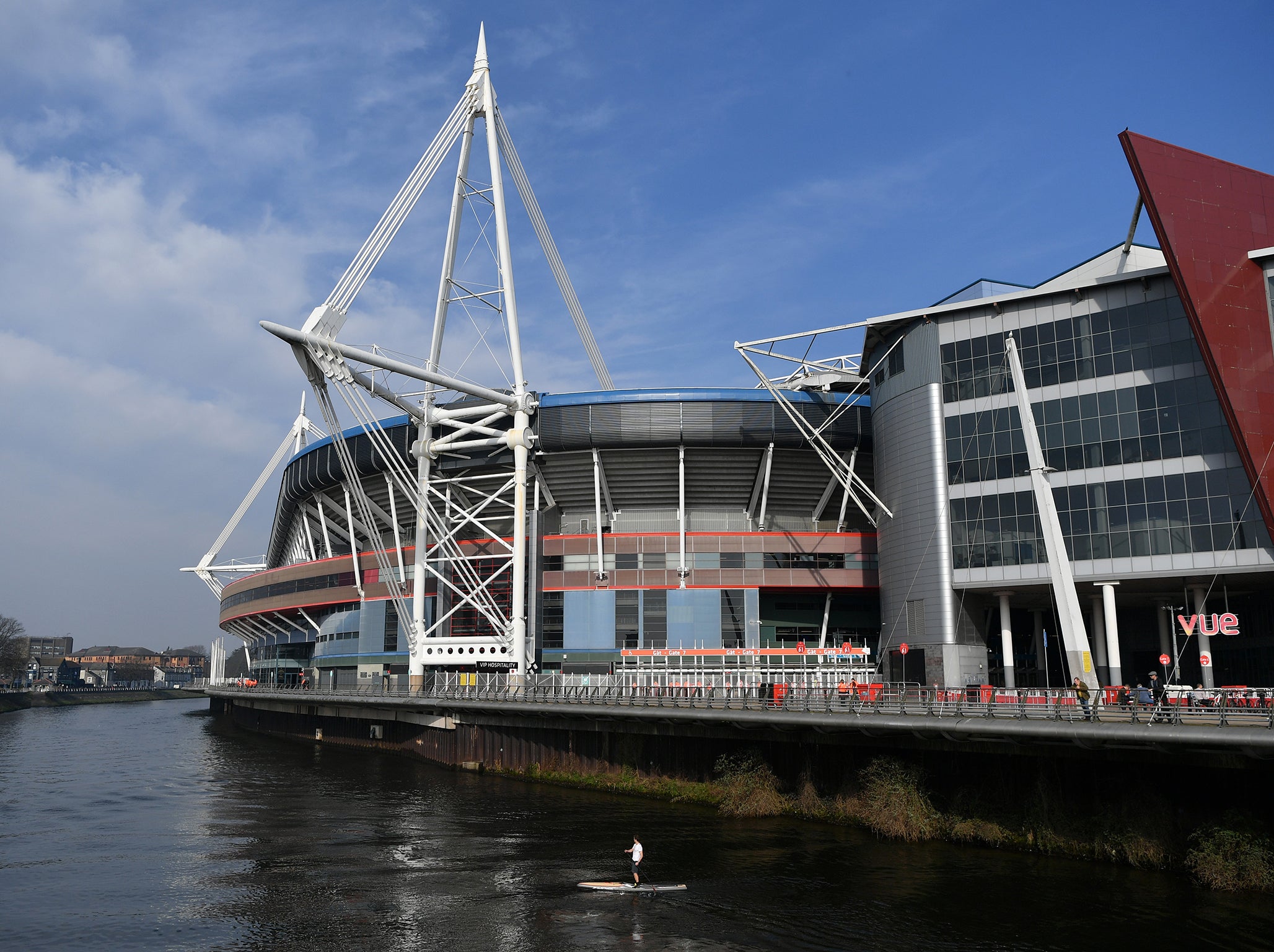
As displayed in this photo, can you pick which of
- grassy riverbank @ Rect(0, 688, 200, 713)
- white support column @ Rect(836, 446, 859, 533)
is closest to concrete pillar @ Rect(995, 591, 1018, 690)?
white support column @ Rect(836, 446, 859, 533)

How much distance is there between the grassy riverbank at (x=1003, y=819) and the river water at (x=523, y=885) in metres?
0.70

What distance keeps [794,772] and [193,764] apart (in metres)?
39.9

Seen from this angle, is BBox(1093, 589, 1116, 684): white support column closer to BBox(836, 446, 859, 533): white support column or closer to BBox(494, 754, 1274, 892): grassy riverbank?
BBox(836, 446, 859, 533): white support column

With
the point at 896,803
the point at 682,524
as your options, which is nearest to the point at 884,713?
the point at 896,803

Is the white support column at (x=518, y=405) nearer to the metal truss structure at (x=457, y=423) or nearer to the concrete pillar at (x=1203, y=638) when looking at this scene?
the metal truss structure at (x=457, y=423)

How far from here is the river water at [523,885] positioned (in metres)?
20.8

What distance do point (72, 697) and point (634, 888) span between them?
481 feet

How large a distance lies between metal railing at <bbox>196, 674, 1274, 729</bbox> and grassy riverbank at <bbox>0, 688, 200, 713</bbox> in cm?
8305

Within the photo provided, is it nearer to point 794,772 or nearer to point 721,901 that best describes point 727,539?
point 794,772

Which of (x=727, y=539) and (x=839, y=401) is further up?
(x=839, y=401)

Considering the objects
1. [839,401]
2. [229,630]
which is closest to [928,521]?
[839,401]

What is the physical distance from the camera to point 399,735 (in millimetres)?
57062

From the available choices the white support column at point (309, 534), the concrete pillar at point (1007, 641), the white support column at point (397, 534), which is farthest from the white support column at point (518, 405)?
the white support column at point (309, 534)

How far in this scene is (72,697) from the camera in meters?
141
